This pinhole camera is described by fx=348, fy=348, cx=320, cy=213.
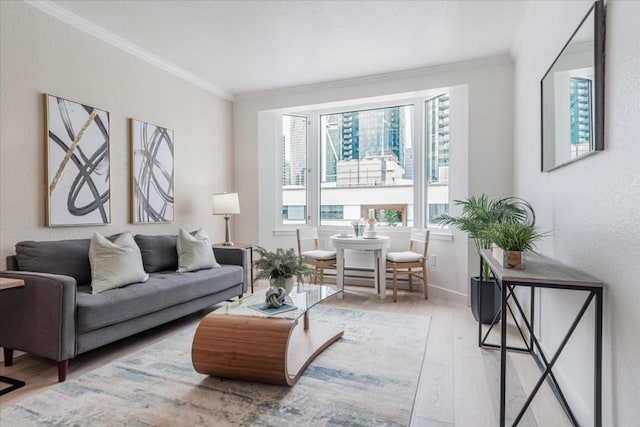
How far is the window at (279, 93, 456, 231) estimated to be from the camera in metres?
4.48

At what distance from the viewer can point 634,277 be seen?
1.21 metres

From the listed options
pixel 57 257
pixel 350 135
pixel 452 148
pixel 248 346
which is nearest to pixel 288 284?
pixel 248 346

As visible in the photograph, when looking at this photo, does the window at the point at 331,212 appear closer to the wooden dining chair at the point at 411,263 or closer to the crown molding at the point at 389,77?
the wooden dining chair at the point at 411,263

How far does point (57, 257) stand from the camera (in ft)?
8.54

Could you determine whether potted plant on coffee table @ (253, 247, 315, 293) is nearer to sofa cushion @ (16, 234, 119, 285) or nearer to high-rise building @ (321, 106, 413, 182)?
sofa cushion @ (16, 234, 119, 285)

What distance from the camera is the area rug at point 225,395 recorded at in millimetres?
1735

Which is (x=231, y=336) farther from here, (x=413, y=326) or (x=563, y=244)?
(x=563, y=244)

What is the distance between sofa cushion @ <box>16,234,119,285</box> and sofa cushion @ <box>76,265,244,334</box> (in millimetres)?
190

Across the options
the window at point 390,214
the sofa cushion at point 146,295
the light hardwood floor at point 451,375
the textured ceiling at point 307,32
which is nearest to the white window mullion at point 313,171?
the window at point 390,214

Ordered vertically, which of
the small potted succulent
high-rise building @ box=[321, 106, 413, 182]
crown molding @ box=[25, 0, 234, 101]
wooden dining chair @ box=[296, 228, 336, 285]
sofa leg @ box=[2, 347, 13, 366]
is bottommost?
sofa leg @ box=[2, 347, 13, 366]

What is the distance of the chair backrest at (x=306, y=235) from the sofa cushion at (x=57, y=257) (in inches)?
97.5

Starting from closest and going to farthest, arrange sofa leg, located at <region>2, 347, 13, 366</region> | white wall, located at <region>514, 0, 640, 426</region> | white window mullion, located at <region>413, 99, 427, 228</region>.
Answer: white wall, located at <region>514, 0, 640, 426</region> < sofa leg, located at <region>2, 347, 13, 366</region> < white window mullion, located at <region>413, 99, 427, 228</region>

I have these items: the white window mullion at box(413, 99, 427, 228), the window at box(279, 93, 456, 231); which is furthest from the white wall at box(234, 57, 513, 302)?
the white window mullion at box(413, 99, 427, 228)

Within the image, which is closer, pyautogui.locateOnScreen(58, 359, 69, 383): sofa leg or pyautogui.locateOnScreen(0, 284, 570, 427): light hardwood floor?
pyautogui.locateOnScreen(0, 284, 570, 427): light hardwood floor
